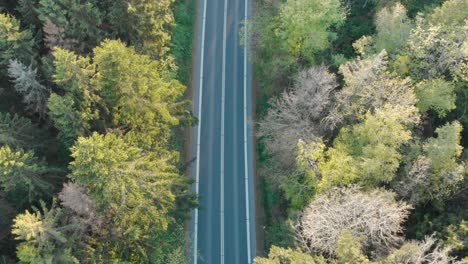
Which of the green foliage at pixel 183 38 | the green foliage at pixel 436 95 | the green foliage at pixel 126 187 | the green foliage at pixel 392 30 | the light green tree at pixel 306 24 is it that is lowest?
the green foliage at pixel 126 187

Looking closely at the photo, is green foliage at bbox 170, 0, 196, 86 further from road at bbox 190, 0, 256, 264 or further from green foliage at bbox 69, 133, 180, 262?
green foliage at bbox 69, 133, 180, 262

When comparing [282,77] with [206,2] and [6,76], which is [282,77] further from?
[6,76]

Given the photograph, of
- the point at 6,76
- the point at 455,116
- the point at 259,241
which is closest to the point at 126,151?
the point at 6,76

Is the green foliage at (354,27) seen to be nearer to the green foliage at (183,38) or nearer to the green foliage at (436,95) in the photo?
the green foliage at (436,95)

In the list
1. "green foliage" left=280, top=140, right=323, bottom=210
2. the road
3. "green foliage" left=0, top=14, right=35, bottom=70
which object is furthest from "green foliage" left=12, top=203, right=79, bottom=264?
the road

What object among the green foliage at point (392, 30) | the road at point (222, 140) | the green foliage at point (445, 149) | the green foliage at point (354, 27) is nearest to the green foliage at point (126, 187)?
the road at point (222, 140)

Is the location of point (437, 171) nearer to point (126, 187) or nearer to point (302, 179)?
point (302, 179)
